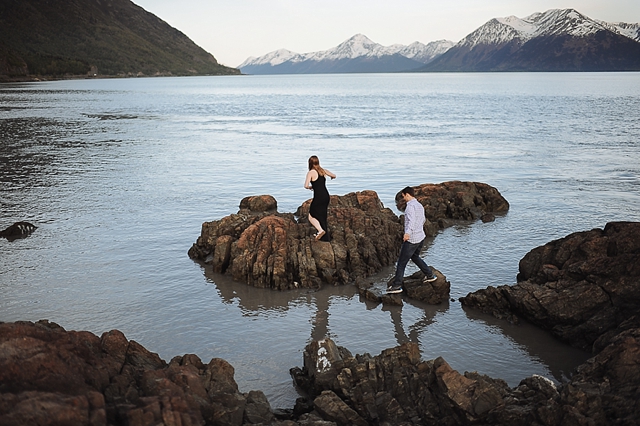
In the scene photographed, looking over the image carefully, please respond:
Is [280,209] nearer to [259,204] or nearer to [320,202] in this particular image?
[259,204]

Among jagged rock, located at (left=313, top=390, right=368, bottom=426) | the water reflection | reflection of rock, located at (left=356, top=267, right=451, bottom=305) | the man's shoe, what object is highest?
the man's shoe

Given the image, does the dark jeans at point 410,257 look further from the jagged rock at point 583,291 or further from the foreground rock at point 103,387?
the foreground rock at point 103,387

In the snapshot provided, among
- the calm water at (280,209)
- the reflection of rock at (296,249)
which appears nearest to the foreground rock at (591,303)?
the calm water at (280,209)

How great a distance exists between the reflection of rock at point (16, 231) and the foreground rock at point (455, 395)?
41.8ft

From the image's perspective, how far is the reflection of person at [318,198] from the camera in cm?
1513

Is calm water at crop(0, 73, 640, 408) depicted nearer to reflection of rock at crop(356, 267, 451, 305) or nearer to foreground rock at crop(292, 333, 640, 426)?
reflection of rock at crop(356, 267, 451, 305)

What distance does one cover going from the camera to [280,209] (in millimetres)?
22375

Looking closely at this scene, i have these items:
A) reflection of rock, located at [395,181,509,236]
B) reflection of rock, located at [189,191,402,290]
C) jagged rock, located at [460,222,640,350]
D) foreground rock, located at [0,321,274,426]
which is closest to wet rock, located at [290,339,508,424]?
foreground rock, located at [0,321,274,426]

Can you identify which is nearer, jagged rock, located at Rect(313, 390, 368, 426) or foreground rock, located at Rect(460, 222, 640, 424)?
foreground rock, located at Rect(460, 222, 640, 424)

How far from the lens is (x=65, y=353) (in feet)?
23.0

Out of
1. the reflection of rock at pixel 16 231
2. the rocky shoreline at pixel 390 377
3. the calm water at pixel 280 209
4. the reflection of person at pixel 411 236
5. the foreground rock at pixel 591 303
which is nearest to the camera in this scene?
the rocky shoreline at pixel 390 377

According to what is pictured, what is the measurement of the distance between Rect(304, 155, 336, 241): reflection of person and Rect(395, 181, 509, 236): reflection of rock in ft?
17.7

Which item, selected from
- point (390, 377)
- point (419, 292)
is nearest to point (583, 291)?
point (419, 292)

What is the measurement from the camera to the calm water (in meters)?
11.5
